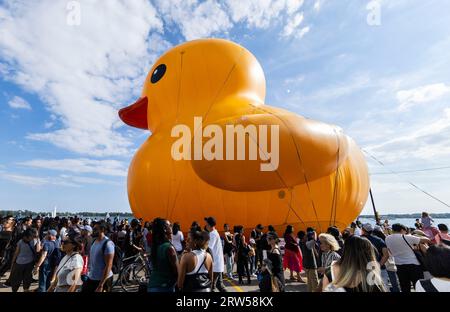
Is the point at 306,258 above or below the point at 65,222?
below

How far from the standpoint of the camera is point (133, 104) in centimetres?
1341

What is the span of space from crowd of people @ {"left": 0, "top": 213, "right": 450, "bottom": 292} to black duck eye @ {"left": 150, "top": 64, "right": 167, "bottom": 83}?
7207mm

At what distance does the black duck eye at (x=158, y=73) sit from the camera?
12.8 meters

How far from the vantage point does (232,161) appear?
9.06 m

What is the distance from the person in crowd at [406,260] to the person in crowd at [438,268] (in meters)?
2.39

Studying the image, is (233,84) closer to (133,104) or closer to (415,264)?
(133,104)

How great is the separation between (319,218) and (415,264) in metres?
5.21

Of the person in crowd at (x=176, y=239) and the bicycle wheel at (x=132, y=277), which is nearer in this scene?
the bicycle wheel at (x=132, y=277)

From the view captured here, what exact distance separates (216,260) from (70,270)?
2.87 m

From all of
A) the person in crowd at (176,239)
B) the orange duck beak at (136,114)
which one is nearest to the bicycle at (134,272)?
the person in crowd at (176,239)

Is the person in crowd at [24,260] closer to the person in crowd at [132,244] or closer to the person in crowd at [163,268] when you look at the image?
the person in crowd at [132,244]

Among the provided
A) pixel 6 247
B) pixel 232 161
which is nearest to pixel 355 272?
pixel 232 161
